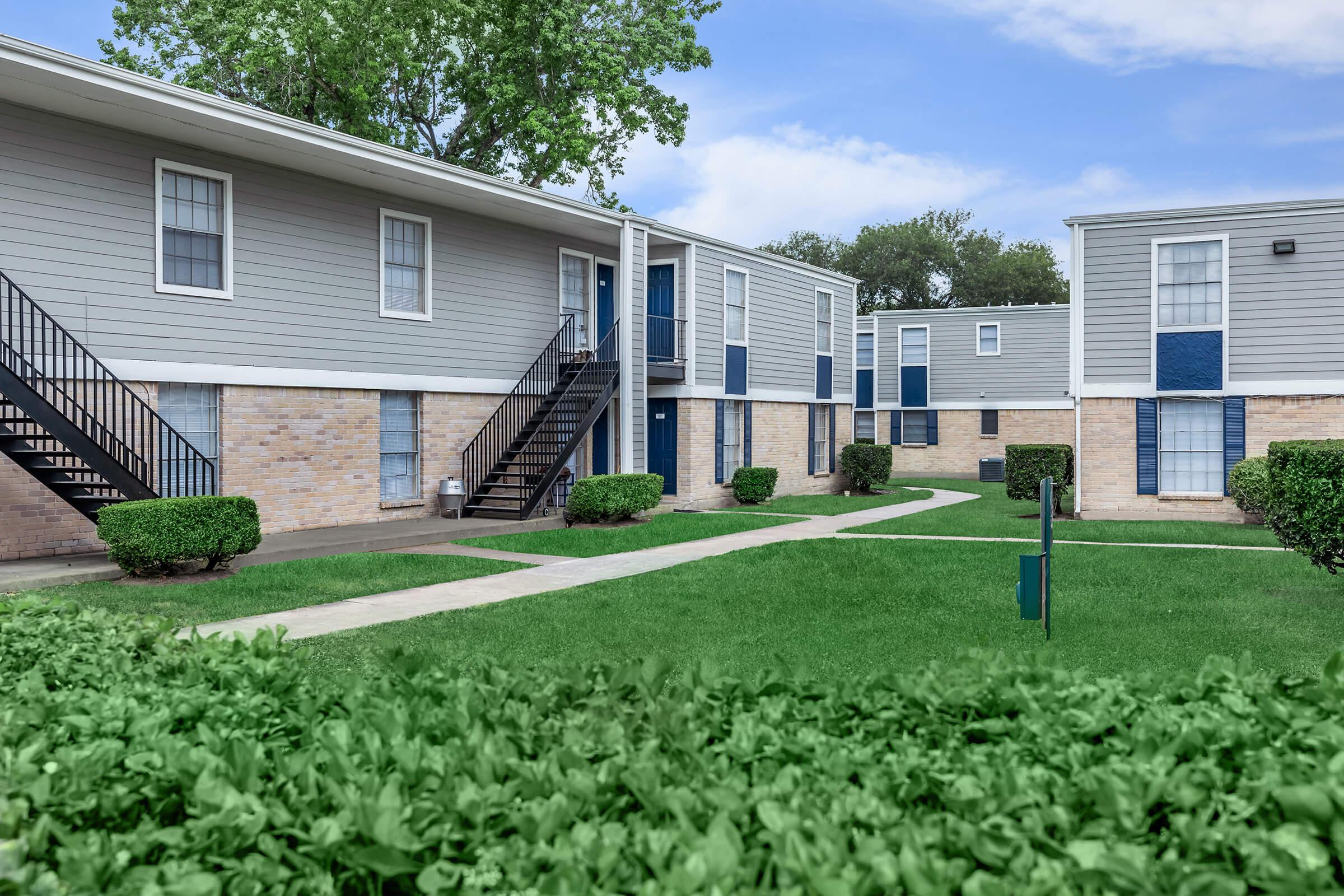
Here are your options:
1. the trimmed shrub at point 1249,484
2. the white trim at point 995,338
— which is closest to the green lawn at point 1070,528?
the trimmed shrub at point 1249,484

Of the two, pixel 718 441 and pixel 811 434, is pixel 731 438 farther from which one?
pixel 811 434

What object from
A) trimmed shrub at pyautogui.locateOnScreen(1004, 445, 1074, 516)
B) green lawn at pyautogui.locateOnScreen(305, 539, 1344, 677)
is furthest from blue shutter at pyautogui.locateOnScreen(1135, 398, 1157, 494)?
green lawn at pyautogui.locateOnScreen(305, 539, 1344, 677)

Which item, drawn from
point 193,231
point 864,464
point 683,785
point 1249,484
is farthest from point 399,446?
point 683,785

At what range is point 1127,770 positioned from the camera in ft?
8.09

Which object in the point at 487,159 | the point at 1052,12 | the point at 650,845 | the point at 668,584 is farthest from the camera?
the point at 487,159

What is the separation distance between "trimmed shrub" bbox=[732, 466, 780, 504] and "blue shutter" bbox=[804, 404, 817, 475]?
337 centimetres

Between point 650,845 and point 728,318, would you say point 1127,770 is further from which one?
point 728,318

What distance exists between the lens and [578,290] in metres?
20.7

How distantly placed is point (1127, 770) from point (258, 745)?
2231 millimetres

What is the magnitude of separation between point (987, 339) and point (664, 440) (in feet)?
56.7

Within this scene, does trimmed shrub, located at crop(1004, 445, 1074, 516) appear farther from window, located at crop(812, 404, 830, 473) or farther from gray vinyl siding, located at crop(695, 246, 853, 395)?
window, located at crop(812, 404, 830, 473)

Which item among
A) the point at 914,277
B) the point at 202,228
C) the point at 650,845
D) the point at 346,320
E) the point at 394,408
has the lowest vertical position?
the point at 650,845

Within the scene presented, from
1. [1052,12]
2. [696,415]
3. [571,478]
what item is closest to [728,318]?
[696,415]

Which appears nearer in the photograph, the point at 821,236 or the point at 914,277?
the point at 914,277
